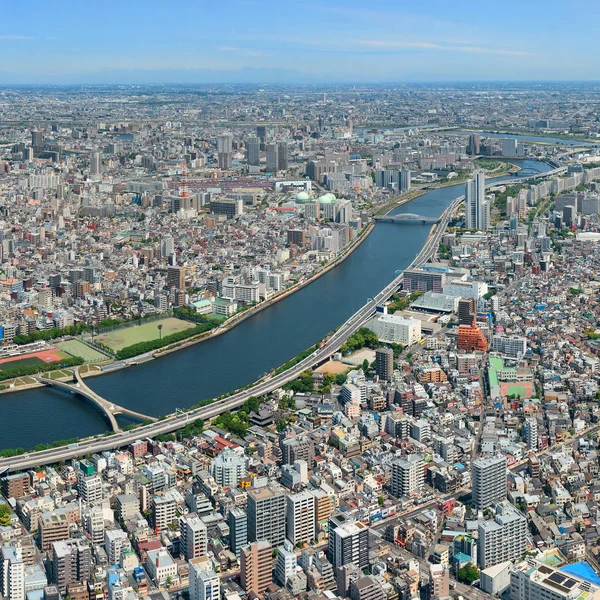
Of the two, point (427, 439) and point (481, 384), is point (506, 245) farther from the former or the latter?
point (427, 439)

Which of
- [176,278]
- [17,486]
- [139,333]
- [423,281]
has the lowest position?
[17,486]

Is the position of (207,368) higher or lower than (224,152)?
lower

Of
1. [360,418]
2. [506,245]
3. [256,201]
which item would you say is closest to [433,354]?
[360,418]

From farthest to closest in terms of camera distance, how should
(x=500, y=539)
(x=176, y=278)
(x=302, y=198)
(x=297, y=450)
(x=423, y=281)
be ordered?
1. (x=302, y=198)
2. (x=423, y=281)
3. (x=176, y=278)
4. (x=297, y=450)
5. (x=500, y=539)

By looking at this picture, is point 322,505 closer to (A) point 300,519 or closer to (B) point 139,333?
(A) point 300,519

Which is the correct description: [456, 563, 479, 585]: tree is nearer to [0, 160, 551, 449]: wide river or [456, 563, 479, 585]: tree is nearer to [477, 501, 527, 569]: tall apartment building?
[477, 501, 527, 569]: tall apartment building

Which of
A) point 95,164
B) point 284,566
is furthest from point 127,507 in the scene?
point 95,164

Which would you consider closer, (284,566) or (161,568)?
(284,566)
